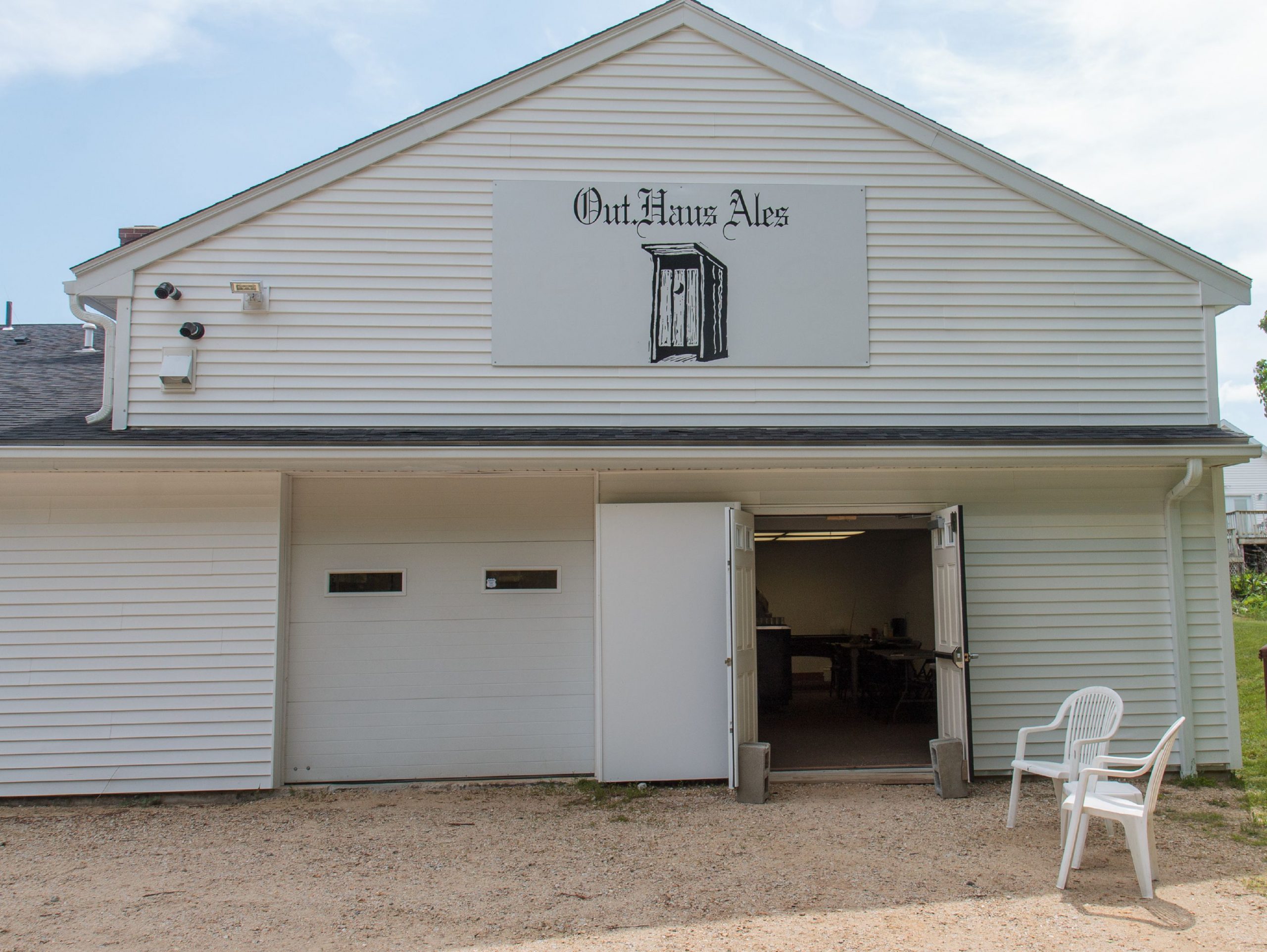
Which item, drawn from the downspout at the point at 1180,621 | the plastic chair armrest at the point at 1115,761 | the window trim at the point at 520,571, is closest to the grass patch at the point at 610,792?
the window trim at the point at 520,571

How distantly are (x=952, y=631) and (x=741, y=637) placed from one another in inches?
65.0

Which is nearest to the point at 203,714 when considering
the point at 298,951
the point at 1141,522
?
the point at 298,951

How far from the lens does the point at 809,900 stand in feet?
15.7

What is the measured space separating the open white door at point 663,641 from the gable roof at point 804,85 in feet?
11.6

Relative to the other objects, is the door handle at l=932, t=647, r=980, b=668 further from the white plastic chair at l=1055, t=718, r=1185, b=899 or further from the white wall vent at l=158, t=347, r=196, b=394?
the white wall vent at l=158, t=347, r=196, b=394

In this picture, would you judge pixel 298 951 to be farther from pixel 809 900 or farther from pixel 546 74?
pixel 546 74

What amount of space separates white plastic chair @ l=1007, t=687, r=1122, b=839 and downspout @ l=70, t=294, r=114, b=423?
714 cm

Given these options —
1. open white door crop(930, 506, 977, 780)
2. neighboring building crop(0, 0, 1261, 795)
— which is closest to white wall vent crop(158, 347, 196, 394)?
neighboring building crop(0, 0, 1261, 795)

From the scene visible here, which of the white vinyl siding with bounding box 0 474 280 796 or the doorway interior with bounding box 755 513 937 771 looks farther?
the doorway interior with bounding box 755 513 937 771

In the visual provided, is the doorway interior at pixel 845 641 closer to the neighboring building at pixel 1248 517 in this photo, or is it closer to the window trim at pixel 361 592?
the window trim at pixel 361 592

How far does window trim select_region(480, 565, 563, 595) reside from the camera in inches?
299

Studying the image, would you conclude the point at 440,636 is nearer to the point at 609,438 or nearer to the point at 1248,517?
the point at 609,438

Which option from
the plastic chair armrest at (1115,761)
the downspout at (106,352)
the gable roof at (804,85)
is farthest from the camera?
the gable roof at (804,85)

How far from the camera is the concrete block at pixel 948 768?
680 centimetres
